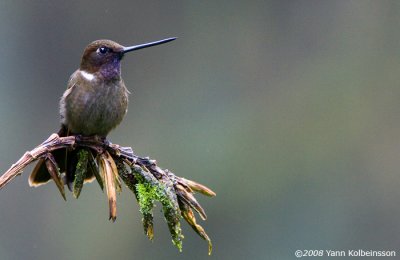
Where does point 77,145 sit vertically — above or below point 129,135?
above

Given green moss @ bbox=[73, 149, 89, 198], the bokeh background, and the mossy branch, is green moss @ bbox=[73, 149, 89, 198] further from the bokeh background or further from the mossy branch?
the bokeh background

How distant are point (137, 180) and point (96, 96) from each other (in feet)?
5.00

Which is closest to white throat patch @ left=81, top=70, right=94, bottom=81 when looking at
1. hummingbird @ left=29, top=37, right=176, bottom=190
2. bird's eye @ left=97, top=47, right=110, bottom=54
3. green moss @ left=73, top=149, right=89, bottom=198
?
hummingbird @ left=29, top=37, right=176, bottom=190

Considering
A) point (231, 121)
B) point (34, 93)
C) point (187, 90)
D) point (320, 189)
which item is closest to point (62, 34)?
point (34, 93)

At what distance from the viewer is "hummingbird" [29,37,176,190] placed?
380 centimetres

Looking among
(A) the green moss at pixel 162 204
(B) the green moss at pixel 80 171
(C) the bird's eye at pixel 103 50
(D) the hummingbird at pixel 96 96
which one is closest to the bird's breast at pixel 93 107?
(D) the hummingbird at pixel 96 96

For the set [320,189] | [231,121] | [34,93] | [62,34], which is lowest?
[320,189]

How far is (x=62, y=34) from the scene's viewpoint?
38.5ft

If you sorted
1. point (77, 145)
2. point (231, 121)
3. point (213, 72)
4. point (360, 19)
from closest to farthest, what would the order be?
point (77, 145), point (231, 121), point (213, 72), point (360, 19)

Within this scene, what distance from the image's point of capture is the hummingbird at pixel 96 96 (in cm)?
380

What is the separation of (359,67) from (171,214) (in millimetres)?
11053

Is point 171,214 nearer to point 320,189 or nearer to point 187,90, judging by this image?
point 320,189

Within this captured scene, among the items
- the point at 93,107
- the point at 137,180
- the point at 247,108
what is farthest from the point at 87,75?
the point at 247,108

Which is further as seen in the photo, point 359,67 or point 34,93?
point 359,67
